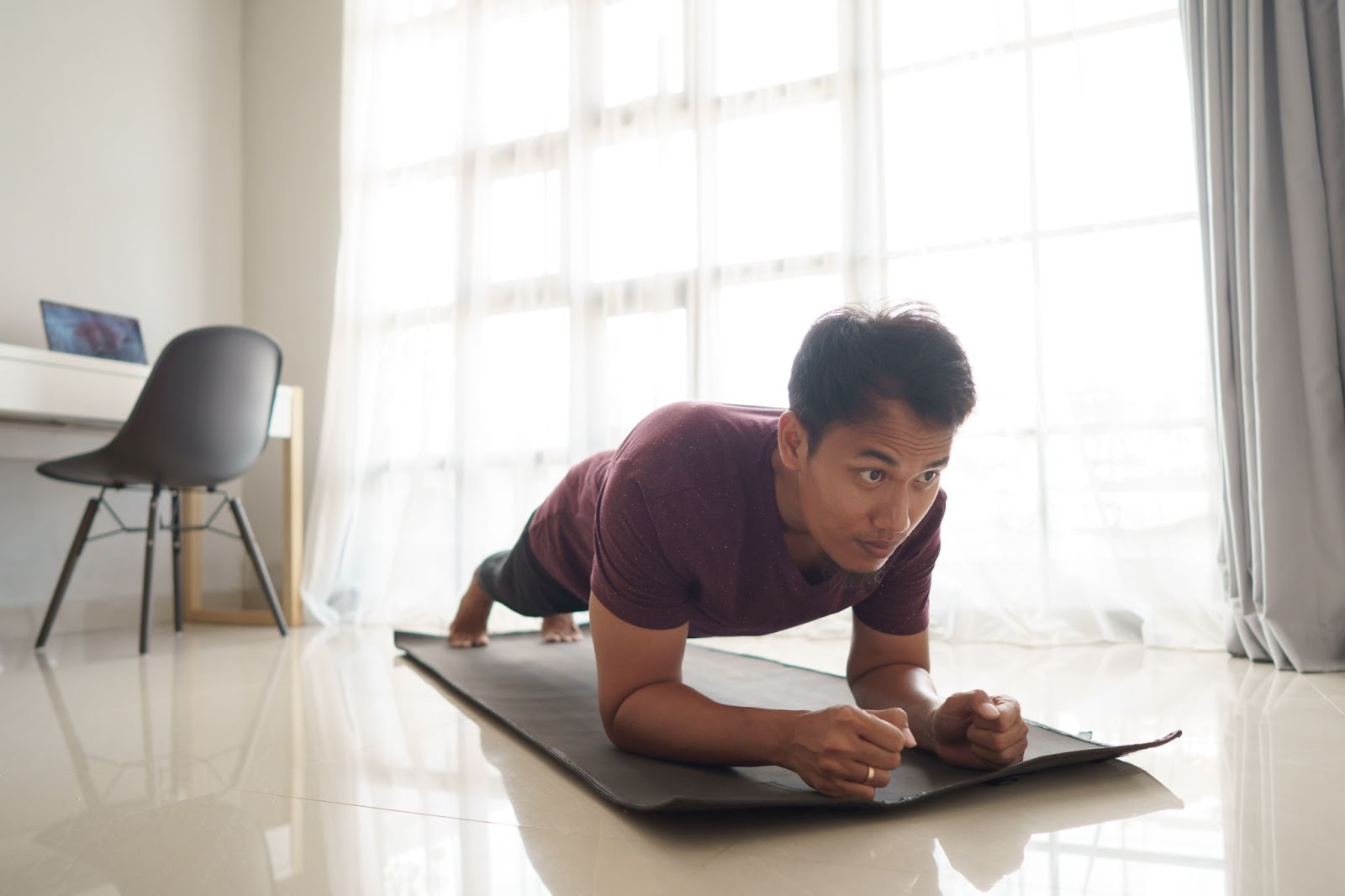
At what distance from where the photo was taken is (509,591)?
6.63 ft

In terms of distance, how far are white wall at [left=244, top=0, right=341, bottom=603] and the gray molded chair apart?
899 millimetres

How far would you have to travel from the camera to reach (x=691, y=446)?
4.01 ft

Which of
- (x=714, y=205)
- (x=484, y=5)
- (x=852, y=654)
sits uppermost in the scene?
(x=484, y=5)

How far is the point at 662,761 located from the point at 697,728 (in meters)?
0.12

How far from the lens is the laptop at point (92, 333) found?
3.17 m

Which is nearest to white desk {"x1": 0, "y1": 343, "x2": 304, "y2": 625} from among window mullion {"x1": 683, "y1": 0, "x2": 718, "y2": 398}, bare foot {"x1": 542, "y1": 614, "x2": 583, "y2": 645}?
bare foot {"x1": 542, "y1": 614, "x2": 583, "y2": 645}

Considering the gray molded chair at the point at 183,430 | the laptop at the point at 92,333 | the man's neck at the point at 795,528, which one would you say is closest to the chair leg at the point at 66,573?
the gray molded chair at the point at 183,430

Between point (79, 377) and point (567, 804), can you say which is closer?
point (567, 804)

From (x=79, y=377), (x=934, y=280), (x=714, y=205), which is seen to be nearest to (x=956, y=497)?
(x=934, y=280)

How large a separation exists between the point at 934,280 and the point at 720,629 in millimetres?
1598

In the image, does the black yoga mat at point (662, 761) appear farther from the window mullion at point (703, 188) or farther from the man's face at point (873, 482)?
the window mullion at point (703, 188)

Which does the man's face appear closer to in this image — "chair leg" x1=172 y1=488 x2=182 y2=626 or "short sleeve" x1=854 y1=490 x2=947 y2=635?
"short sleeve" x1=854 y1=490 x2=947 y2=635

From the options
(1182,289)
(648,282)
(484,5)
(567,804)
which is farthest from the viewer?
(484,5)

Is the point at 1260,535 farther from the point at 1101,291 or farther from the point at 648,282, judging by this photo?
the point at 648,282
